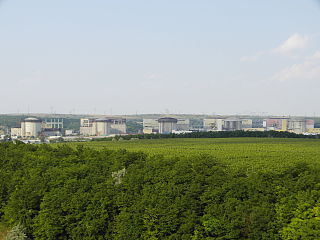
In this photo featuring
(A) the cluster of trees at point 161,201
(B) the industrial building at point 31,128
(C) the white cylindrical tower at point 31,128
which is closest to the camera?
(A) the cluster of trees at point 161,201

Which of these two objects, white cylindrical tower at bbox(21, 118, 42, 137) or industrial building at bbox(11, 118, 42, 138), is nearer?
industrial building at bbox(11, 118, 42, 138)

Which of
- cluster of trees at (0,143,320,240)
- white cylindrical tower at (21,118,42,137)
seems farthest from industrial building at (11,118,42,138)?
cluster of trees at (0,143,320,240)

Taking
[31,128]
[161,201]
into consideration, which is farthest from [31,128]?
[161,201]

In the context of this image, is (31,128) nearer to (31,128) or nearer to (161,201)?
(31,128)

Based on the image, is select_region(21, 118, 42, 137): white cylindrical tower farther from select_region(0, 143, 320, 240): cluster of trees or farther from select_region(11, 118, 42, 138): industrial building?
select_region(0, 143, 320, 240): cluster of trees

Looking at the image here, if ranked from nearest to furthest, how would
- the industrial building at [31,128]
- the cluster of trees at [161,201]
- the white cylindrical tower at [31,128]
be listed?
the cluster of trees at [161,201]
the industrial building at [31,128]
the white cylindrical tower at [31,128]

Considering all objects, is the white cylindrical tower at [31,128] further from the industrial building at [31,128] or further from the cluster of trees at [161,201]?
the cluster of trees at [161,201]

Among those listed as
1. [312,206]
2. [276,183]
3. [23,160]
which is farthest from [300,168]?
[23,160]

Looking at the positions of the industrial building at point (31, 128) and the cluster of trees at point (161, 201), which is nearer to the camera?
the cluster of trees at point (161, 201)

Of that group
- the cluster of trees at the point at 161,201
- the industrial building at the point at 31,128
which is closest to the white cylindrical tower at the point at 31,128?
the industrial building at the point at 31,128

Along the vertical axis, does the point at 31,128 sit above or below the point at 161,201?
above
